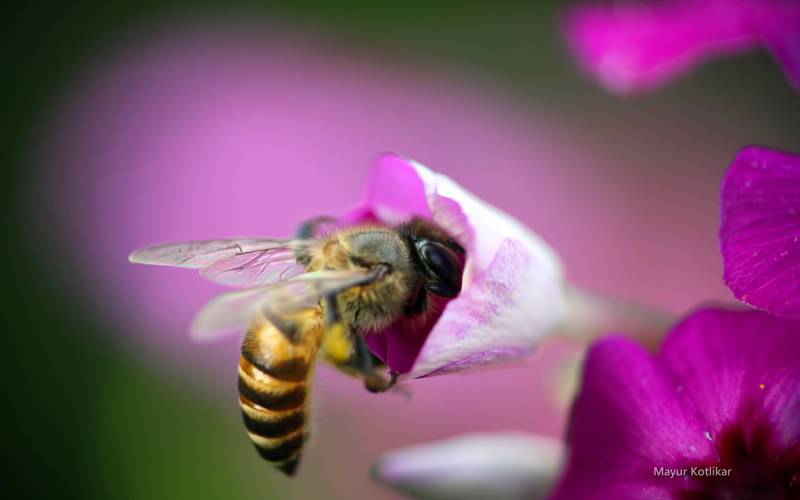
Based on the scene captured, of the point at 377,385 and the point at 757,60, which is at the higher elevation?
the point at 757,60

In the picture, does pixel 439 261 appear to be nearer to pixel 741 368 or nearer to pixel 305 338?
pixel 305 338

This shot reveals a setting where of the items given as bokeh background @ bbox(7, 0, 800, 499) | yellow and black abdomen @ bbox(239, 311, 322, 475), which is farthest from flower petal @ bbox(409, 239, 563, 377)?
bokeh background @ bbox(7, 0, 800, 499)

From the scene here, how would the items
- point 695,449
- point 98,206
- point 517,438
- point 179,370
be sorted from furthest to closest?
point 98,206 → point 179,370 → point 517,438 → point 695,449

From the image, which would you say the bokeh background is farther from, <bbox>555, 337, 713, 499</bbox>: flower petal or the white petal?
<bbox>555, 337, 713, 499</bbox>: flower petal

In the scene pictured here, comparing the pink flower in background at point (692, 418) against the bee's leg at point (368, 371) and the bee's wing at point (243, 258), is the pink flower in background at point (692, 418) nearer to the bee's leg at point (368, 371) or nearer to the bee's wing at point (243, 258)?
the bee's leg at point (368, 371)

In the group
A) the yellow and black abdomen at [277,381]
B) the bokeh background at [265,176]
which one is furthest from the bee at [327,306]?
the bokeh background at [265,176]

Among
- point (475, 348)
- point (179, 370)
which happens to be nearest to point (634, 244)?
point (179, 370)

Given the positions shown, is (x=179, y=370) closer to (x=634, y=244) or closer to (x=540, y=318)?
(x=634, y=244)

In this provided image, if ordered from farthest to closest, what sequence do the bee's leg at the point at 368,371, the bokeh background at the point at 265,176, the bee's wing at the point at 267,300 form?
the bokeh background at the point at 265,176, the bee's leg at the point at 368,371, the bee's wing at the point at 267,300
